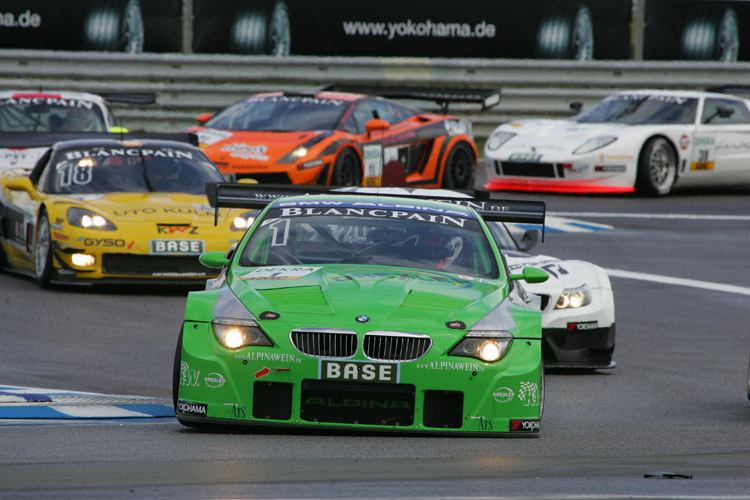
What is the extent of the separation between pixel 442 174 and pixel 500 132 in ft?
4.25

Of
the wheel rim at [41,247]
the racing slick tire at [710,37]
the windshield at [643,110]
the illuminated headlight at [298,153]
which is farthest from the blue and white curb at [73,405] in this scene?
the racing slick tire at [710,37]

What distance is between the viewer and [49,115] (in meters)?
18.7

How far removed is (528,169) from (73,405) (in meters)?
12.9

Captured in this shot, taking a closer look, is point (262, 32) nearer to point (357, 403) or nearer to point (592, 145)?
point (592, 145)

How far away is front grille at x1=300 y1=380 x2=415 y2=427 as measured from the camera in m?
6.73

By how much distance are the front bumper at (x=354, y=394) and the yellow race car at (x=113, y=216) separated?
5941mm

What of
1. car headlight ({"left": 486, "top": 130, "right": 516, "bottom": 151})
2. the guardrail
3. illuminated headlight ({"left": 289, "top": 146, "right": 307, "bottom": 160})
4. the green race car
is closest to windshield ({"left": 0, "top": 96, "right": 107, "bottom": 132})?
illuminated headlight ({"left": 289, "top": 146, "right": 307, "bottom": 160})

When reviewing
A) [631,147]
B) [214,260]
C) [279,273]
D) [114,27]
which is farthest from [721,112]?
[279,273]

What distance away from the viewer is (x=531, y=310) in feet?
23.9

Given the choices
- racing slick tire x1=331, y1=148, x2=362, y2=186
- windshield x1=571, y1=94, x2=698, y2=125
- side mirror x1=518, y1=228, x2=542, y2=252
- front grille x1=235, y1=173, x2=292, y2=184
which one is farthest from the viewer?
windshield x1=571, y1=94, x2=698, y2=125

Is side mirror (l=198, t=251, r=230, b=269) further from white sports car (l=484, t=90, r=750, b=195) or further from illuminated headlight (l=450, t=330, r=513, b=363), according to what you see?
white sports car (l=484, t=90, r=750, b=195)

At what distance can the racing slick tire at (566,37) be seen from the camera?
24281 millimetres

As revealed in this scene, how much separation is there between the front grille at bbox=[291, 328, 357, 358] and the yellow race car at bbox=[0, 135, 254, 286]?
19.9 feet

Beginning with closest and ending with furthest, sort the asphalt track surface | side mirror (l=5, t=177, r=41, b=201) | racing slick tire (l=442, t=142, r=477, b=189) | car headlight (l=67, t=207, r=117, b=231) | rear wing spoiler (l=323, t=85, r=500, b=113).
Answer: the asphalt track surface
car headlight (l=67, t=207, r=117, b=231)
side mirror (l=5, t=177, r=41, b=201)
racing slick tire (l=442, t=142, r=477, b=189)
rear wing spoiler (l=323, t=85, r=500, b=113)
